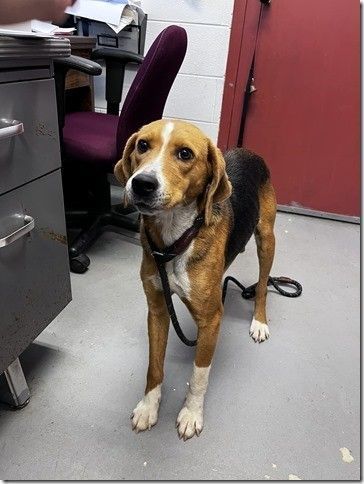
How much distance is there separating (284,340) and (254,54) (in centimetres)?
168

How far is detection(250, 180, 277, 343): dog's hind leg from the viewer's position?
146cm

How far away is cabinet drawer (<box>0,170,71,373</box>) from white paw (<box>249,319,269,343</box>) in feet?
2.48

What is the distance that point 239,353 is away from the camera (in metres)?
1.42

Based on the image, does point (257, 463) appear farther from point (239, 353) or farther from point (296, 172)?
point (296, 172)

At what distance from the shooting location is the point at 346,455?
108 centimetres

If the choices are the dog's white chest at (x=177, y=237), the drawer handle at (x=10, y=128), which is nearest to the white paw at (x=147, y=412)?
the dog's white chest at (x=177, y=237)

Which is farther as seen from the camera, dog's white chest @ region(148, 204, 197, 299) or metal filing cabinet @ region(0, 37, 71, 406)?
dog's white chest @ region(148, 204, 197, 299)

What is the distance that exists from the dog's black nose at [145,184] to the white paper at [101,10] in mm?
1663

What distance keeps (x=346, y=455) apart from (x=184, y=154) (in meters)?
0.94

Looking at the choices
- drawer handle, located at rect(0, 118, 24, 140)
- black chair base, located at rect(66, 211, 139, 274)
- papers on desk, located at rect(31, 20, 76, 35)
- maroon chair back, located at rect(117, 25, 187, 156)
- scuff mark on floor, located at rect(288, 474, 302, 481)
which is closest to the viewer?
drawer handle, located at rect(0, 118, 24, 140)

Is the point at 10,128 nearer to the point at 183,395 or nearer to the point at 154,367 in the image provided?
the point at 154,367

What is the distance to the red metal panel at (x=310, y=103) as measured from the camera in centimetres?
215

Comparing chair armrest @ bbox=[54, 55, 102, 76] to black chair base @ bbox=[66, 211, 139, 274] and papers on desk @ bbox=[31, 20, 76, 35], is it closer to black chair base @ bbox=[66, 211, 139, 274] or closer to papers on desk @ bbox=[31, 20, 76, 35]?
papers on desk @ bbox=[31, 20, 76, 35]

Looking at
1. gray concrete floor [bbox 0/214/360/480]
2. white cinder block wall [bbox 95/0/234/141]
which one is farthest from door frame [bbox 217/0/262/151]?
gray concrete floor [bbox 0/214/360/480]
